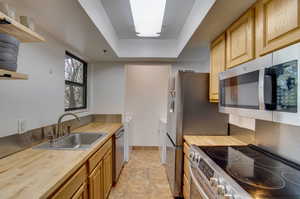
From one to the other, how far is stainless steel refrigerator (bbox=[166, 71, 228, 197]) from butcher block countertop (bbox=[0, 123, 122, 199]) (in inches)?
43.8

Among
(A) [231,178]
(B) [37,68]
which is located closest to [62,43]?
(B) [37,68]

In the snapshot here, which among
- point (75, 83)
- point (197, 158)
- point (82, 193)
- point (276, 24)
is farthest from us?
point (75, 83)

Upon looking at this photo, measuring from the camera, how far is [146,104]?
A: 4.87 meters

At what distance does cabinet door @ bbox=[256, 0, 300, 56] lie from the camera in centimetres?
97

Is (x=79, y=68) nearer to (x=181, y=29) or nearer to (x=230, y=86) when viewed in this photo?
(x=181, y=29)

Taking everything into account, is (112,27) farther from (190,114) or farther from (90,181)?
(90,181)

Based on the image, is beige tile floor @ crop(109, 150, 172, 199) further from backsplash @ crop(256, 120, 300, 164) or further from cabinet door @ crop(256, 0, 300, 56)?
cabinet door @ crop(256, 0, 300, 56)

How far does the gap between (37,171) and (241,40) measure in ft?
6.01

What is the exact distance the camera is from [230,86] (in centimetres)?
154

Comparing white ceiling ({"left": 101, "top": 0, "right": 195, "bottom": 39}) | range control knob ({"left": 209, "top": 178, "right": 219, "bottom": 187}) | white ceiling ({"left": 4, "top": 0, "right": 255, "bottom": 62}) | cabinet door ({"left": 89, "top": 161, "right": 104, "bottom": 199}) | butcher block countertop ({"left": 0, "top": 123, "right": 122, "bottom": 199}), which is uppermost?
white ceiling ({"left": 101, "top": 0, "right": 195, "bottom": 39})

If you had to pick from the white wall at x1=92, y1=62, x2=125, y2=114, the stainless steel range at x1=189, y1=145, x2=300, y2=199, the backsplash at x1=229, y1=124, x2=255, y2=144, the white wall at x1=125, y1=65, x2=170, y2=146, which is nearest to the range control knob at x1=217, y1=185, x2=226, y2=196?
the stainless steel range at x1=189, y1=145, x2=300, y2=199

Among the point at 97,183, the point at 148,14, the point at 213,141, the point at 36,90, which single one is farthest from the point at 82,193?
the point at 148,14

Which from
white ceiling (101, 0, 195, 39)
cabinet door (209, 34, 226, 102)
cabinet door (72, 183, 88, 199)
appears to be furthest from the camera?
white ceiling (101, 0, 195, 39)

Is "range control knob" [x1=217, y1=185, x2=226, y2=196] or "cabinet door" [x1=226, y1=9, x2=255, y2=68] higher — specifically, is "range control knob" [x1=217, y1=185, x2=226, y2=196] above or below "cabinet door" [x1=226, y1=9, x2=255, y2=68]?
below
